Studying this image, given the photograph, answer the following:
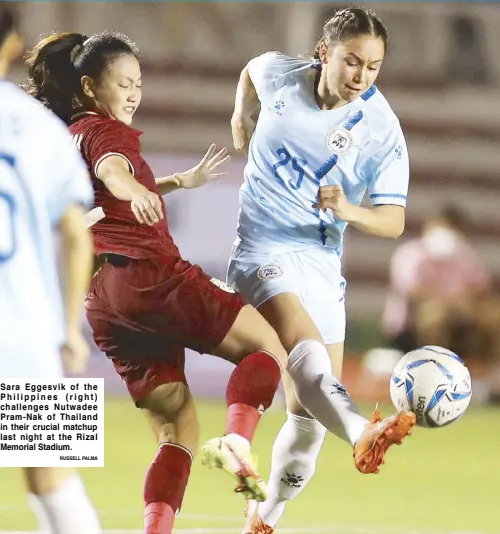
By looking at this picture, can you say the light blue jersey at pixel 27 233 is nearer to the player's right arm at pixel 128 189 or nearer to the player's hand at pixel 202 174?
the player's right arm at pixel 128 189

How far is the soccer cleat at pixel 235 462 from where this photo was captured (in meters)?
3.76

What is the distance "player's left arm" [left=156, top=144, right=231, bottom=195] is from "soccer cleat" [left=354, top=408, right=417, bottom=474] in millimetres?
1338

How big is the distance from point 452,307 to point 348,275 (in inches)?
60.6

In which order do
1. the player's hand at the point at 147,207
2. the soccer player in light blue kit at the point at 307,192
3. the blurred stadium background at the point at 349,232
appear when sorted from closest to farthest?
the player's hand at the point at 147,207 < the soccer player in light blue kit at the point at 307,192 < the blurred stadium background at the point at 349,232

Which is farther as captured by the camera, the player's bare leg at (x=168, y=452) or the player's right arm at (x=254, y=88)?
the player's right arm at (x=254, y=88)

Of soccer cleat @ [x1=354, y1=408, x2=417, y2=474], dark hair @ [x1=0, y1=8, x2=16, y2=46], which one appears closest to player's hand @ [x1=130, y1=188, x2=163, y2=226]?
dark hair @ [x1=0, y1=8, x2=16, y2=46]

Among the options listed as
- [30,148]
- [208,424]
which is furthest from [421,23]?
[30,148]

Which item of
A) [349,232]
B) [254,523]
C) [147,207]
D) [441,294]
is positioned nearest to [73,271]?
[147,207]

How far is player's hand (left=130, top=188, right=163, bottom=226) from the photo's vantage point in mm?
3959

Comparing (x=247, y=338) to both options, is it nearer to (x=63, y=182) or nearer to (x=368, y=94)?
(x=63, y=182)

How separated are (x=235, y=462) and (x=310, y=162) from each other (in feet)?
4.13

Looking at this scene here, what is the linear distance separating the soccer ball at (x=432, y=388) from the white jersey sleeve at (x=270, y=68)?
109cm

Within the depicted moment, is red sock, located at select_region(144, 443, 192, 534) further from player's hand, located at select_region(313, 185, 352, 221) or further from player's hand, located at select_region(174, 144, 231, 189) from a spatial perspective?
player's hand, located at select_region(174, 144, 231, 189)

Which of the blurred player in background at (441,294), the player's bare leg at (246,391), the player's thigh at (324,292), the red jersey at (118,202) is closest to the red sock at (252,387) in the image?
the player's bare leg at (246,391)
